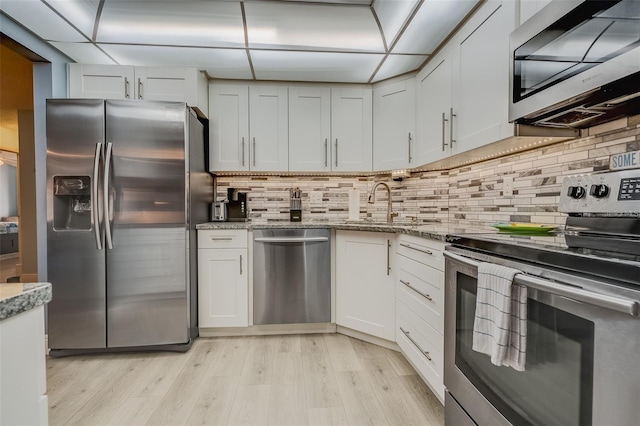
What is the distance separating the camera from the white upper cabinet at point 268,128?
2.88m

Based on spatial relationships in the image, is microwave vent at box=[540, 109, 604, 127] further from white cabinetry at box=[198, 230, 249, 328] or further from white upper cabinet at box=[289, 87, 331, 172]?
white cabinetry at box=[198, 230, 249, 328]

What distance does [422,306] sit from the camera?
1.80 meters

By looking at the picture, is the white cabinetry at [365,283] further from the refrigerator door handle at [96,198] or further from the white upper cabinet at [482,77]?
the refrigerator door handle at [96,198]

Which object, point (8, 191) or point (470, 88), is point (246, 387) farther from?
point (8, 191)

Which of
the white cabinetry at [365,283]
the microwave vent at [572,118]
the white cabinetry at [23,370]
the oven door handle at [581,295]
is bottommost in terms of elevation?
the white cabinetry at [365,283]

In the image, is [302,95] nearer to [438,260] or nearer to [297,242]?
[297,242]

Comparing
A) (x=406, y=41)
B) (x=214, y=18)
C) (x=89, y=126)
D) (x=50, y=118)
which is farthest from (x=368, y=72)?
(x=50, y=118)

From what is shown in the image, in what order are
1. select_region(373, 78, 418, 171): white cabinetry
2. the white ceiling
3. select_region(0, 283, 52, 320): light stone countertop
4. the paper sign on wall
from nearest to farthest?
select_region(0, 283, 52, 320): light stone countertop
the paper sign on wall
the white ceiling
select_region(373, 78, 418, 171): white cabinetry

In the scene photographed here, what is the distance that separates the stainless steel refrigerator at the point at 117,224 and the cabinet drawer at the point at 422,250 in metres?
1.59

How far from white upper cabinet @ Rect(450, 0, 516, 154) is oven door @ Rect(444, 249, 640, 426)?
88cm

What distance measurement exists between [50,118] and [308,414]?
259 centimetres

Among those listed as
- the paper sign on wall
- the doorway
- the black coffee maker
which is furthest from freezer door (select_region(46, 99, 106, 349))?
the paper sign on wall

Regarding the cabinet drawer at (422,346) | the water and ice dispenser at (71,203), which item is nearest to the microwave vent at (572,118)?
the cabinet drawer at (422,346)

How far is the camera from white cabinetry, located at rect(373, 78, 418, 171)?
268 centimetres
